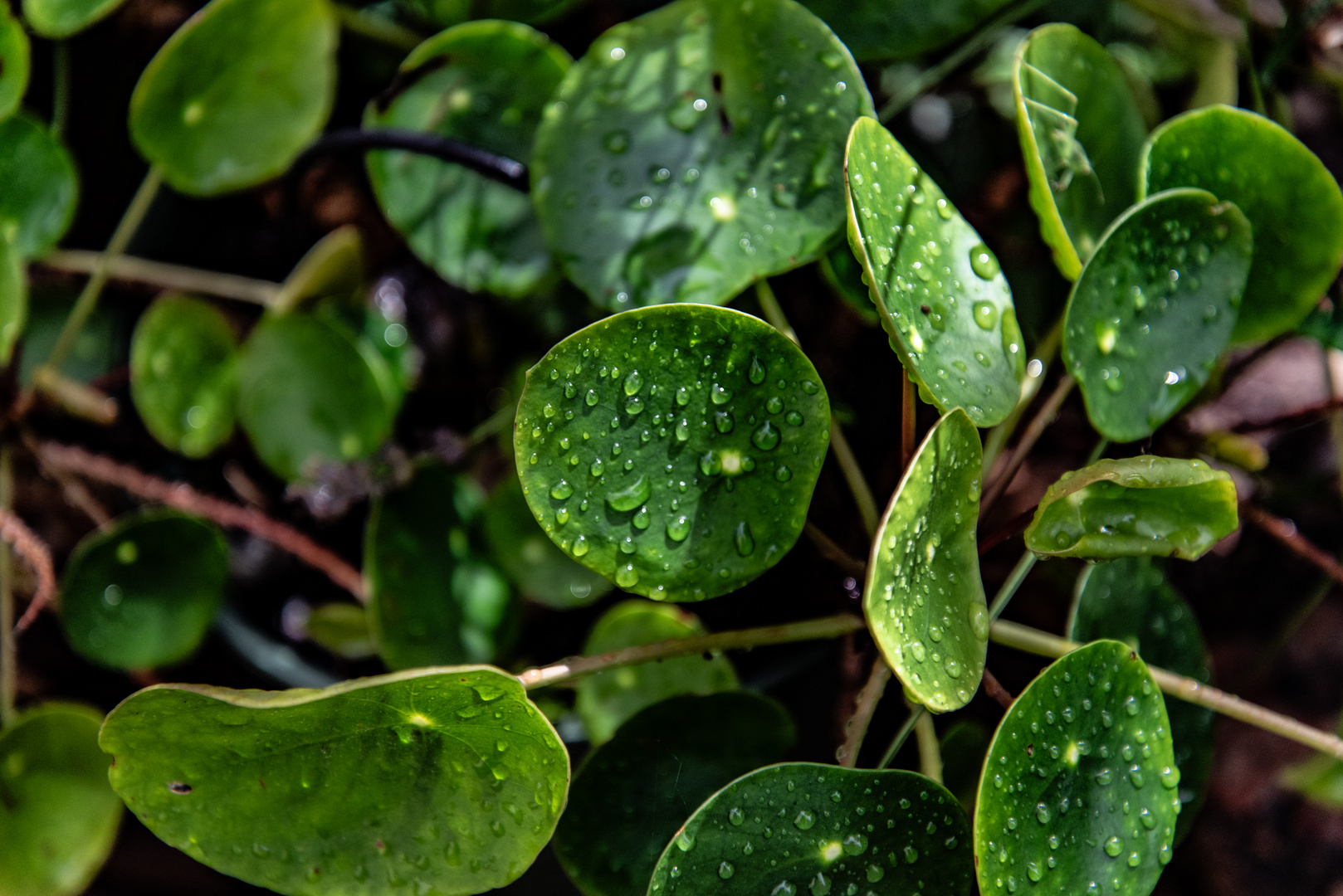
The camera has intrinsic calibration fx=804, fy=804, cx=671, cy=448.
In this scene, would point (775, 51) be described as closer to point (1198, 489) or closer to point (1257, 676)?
point (1198, 489)

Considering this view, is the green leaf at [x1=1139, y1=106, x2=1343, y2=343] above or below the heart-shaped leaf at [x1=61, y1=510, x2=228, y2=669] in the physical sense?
above

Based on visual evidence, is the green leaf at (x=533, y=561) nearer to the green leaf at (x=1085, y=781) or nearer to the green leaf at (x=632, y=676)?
A: the green leaf at (x=632, y=676)

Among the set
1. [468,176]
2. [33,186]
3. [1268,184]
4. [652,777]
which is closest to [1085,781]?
[652,777]

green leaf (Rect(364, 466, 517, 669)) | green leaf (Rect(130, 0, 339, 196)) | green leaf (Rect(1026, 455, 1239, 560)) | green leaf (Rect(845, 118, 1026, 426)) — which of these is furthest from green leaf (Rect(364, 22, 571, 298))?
green leaf (Rect(1026, 455, 1239, 560))

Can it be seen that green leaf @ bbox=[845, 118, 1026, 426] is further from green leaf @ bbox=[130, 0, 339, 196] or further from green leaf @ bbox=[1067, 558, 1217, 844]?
green leaf @ bbox=[130, 0, 339, 196]

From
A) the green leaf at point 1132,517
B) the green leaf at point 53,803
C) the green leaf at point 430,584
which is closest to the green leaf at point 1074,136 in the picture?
the green leaf at point 1132,517

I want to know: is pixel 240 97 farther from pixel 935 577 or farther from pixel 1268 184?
pixel 1268 184
